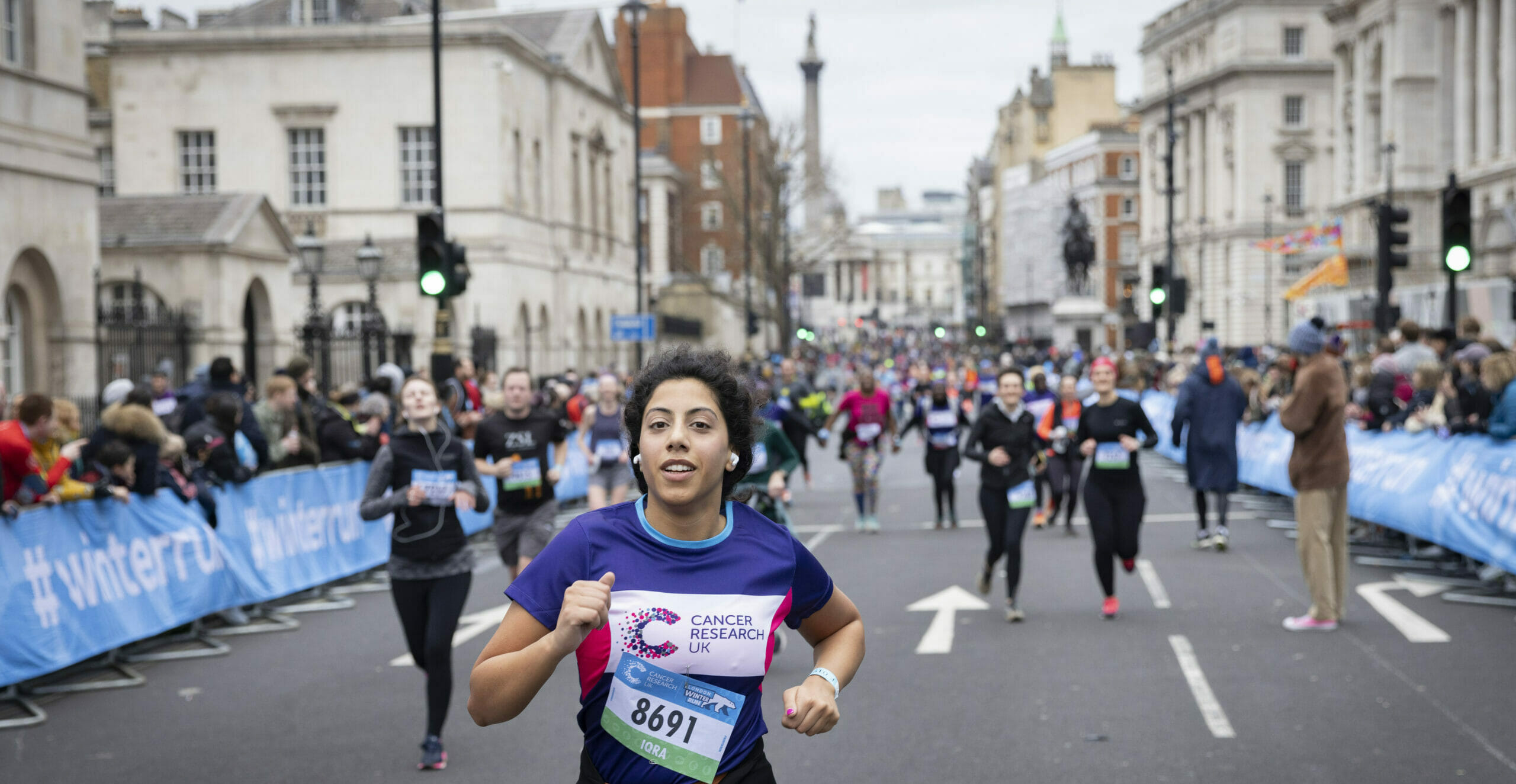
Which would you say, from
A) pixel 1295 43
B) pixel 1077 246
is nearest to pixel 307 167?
pixel 1077 246

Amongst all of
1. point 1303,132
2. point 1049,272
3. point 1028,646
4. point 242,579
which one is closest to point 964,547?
point 1028,646

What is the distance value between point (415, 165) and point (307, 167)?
323 cm

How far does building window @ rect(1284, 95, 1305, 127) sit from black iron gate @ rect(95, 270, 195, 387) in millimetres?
73514

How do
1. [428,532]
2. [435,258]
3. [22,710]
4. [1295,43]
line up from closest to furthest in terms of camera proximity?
[428,532]
[22,710]
[435,258]
[1295,43]

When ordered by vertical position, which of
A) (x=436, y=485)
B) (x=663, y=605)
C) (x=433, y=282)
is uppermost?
(x=433, y=282)

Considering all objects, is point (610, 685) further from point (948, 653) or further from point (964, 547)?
point (964, 547)

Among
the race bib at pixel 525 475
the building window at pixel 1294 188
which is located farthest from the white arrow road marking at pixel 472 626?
the building window at pixel 1294 188

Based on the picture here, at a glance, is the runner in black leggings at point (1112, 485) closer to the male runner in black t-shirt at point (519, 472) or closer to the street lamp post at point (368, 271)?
the male runner in black t-shirt at point (519, 472)

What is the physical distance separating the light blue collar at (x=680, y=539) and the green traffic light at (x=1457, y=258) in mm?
13303

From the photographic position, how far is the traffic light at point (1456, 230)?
1505 centimetres

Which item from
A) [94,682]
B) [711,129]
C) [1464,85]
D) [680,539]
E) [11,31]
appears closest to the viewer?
[680,539]

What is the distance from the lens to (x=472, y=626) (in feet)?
38.3

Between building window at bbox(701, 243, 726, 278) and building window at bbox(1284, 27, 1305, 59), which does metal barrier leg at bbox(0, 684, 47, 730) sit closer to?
building window at bbox(701, 243, 726, 278)

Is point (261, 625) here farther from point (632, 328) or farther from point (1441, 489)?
point (632, 328)
